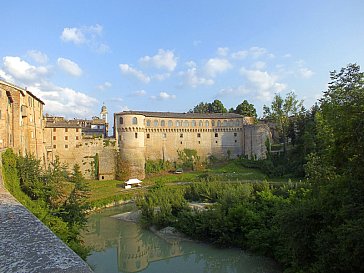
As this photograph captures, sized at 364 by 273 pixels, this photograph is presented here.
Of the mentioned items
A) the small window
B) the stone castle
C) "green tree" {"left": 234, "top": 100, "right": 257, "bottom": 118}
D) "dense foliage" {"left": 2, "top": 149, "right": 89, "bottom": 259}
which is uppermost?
"green tree" {"left": 234, "top": 100, "right": 257, "bottom": 118}

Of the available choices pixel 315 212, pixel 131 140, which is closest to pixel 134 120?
pixel 131 140

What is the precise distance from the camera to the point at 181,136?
47781 millimetres

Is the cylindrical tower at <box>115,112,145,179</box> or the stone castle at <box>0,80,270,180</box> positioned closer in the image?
the stone castle at <box>0,80,270,180</box>

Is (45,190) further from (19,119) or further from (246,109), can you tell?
(246,109)

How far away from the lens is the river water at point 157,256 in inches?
674

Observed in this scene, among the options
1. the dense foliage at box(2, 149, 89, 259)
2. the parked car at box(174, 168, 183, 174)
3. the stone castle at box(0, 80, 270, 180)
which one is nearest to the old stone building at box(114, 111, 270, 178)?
the stone castle at box(0, 80, 270, 180)

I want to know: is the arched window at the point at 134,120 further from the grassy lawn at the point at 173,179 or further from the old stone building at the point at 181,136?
the grassy lawn at the point at 173,179

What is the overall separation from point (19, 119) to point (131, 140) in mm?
19067

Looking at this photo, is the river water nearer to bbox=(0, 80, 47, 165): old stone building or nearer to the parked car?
bbox=(0, 80, 47, 165): old stone building

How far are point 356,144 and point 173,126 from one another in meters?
37.8

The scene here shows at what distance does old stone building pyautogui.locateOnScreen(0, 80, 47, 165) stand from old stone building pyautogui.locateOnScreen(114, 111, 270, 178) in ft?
42.9

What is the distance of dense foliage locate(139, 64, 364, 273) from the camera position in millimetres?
9688

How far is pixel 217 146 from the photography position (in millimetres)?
49031

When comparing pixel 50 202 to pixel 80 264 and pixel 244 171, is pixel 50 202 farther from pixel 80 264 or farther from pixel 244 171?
pixel 244 171
